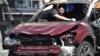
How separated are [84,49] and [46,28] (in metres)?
1.05

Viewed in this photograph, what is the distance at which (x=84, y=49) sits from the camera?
12.5 m

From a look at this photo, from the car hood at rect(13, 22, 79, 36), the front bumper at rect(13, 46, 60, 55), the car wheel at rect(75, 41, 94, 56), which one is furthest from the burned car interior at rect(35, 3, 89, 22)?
the front bumper at rect(13, 46, 60, 55)

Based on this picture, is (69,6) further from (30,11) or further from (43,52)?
(30,11)

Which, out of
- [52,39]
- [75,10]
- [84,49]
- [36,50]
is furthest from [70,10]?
[36,50]

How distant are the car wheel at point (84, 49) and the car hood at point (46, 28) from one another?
524 millimetres

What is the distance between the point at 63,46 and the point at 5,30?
130 inches

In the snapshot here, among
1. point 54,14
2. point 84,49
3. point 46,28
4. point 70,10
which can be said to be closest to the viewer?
point 46,28

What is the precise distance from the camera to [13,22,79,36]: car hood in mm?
12048

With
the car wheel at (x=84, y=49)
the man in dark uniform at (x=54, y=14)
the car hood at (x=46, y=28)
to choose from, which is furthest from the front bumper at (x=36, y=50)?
the man in dark uniform at (x=54, y=14)

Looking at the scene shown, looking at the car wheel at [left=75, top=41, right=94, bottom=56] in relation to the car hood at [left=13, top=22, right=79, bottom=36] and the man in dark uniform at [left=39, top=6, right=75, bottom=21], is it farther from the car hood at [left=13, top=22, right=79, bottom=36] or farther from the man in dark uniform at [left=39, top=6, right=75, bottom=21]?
the man in dark uniform at [left=39, top=6, right=75, bottom=21]

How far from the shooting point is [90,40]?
1293 centimetres

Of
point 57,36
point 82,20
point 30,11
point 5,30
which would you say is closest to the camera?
point 57,36

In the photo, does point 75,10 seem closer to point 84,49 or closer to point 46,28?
point 84,49

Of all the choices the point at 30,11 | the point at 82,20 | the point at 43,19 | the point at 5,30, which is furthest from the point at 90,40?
the point at 30,11
